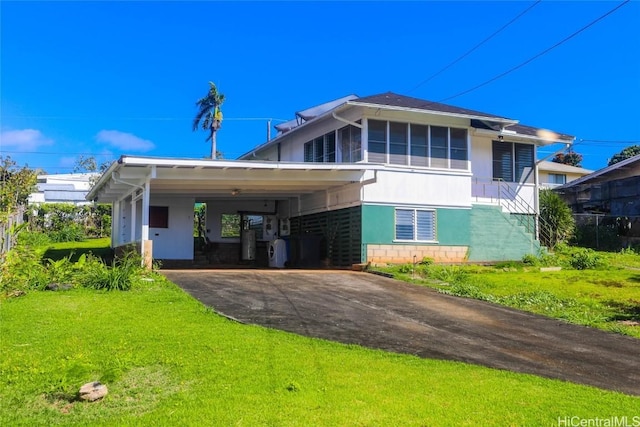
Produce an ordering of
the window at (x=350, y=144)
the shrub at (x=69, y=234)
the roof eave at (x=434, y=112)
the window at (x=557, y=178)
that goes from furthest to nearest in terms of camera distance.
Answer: the window at (x=557, y=178) < the shrub at (x=69, y=234) < the window at (x=350, y=144) < the roof eave at (x=434, y=112)

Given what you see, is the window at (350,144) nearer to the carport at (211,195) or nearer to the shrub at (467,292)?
Answer: the carport at (211,195)

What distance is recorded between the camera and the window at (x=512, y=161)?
20438 millimetres

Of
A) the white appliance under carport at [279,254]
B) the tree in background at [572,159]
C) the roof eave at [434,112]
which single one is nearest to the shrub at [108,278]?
the white appliance under carport at [279,254]

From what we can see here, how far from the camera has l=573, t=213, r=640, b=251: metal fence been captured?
21750 millimetres

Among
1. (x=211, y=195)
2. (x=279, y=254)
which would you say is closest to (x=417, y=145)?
(x=279, y=254)

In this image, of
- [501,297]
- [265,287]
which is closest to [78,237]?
[265,287]

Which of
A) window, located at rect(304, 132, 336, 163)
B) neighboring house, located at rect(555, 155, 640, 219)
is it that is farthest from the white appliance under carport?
neighboring house, located at rect(555, 155, 640, 219)

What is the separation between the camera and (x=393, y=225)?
17.2 m

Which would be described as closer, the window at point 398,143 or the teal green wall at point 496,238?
the window at point 398,143

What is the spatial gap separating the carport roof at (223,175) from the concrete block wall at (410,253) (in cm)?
239

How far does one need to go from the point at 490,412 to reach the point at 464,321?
4.33m

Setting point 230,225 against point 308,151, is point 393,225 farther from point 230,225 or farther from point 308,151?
point 230,225

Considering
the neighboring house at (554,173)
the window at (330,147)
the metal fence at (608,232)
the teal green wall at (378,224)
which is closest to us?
the teal green wall at (378,224)

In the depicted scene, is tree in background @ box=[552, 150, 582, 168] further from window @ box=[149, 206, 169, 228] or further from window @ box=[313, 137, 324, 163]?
window @ box=[149, 206, 169, 228]
